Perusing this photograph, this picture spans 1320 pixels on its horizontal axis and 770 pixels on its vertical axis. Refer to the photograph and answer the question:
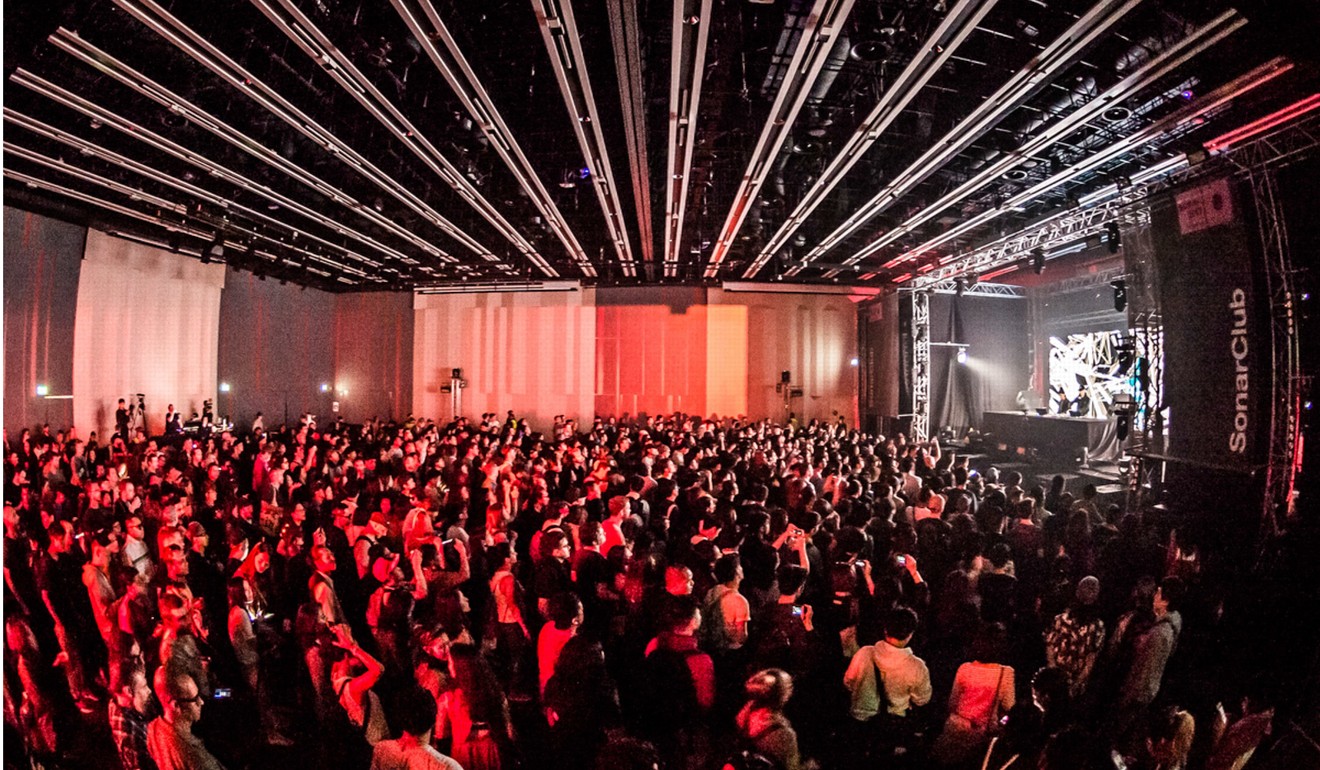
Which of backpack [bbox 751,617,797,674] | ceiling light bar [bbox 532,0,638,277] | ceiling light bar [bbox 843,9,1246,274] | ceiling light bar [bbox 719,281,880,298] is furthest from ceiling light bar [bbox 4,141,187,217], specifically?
ceiling light bar [bbox 719,281,880,298]

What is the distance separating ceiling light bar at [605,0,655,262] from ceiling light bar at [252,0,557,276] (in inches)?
91.6

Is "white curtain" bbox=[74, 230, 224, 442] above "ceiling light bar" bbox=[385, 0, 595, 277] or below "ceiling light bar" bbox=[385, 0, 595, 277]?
below

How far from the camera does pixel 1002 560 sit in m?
5.15

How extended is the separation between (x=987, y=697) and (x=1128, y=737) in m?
1.15

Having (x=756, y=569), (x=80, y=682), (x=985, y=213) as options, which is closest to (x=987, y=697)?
(x=756, y=569)

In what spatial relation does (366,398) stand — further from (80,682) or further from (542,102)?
(80,682)

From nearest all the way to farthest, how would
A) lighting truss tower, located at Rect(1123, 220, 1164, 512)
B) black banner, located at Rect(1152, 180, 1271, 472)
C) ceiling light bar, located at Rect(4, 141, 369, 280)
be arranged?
black banner, located at Rect(1152, 180, 1271, 472) → lighting truss tower, located at Rect(1123, 220, 1164, 512) → ceiling light bar, located at Rect(4, 141, 369, 280)

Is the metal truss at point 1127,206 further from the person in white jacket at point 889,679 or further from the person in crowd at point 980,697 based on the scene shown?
the person in white jacket at point 889,679

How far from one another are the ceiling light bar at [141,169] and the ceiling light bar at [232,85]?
1586 mm

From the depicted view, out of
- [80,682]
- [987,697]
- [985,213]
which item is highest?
[985,213]

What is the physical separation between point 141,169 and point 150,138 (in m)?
1.33

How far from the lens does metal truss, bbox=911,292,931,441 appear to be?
15.5 m

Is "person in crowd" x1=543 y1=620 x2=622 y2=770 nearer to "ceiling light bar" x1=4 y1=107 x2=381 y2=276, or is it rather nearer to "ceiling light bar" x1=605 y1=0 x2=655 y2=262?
"ceiling light bar" x1=605 y1=0 x2=655 y2=262

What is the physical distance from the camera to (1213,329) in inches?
269
